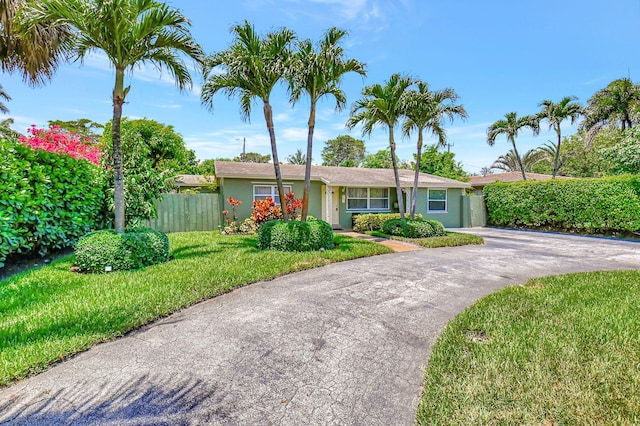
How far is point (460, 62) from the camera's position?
13547mm

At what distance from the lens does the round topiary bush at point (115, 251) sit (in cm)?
609

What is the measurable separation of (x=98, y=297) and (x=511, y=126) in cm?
2460

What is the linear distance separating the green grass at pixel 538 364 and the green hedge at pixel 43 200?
23.3 ft

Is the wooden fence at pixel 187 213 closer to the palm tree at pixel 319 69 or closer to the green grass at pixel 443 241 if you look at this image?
the palm tree at pixel 319 69

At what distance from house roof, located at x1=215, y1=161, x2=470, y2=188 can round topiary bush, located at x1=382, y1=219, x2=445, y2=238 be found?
13.0 ft

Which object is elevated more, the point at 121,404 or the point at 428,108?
the point at 428,108

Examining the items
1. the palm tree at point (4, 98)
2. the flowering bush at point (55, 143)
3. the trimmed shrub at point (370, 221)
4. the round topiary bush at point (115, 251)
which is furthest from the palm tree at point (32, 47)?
the trimmed shrub at point (370, 221)

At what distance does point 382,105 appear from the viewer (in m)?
11.4

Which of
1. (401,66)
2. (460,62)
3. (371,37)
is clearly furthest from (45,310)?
(460,62)

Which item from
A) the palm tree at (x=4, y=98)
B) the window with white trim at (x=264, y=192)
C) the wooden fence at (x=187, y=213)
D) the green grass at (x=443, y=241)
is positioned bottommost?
the green grass at (x=443, y=241)

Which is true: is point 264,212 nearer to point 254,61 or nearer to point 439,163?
point 254,61

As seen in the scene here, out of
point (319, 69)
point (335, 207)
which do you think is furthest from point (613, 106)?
point (319, 69)

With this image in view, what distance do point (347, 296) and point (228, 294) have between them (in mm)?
1934

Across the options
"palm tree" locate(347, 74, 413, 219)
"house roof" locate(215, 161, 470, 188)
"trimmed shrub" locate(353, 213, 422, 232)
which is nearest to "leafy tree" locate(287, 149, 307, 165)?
"house roof" locate(215, 161, 470, 188)
